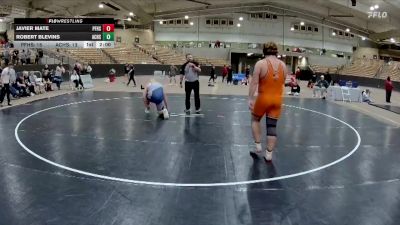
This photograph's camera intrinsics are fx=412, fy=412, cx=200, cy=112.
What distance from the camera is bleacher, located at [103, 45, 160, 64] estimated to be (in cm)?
3859

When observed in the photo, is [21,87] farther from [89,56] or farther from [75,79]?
[89,56]

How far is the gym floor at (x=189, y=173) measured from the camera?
4.55m

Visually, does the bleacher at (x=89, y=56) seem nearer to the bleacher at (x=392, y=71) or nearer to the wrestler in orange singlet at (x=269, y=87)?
the bleacher at (x=392, y=71)

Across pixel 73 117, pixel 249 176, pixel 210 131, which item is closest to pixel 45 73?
pixel 73 117

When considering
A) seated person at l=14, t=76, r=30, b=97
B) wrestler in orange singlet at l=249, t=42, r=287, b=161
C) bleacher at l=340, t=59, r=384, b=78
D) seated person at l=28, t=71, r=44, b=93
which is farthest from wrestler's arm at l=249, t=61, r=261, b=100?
bleacher at l=340, t=59, r=384, b=78

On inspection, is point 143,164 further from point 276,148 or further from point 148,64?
point 148,64

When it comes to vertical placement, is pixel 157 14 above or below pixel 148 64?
above

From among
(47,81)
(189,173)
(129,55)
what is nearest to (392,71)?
(129,55)

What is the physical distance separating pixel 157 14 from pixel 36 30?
110ft

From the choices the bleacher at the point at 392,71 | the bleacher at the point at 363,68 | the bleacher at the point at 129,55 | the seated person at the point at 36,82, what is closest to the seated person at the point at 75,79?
the seated person at the point at 36,82

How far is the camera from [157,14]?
47781 mm

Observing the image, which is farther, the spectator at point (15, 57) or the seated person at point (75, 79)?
the spectator at point (15, 57)
